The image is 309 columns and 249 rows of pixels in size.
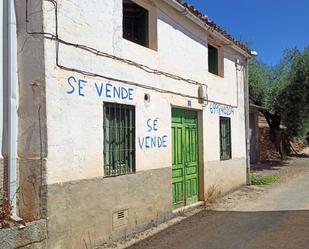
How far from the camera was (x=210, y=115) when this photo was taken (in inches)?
503

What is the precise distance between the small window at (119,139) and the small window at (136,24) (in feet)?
5.81

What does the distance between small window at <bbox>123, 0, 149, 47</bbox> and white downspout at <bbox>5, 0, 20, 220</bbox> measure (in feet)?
11.8

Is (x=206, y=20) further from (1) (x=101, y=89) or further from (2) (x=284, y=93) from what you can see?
(2) (x=284, y=93)

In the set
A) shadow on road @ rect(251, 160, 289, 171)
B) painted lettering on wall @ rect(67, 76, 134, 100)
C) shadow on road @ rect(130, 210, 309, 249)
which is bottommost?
shadow on road @ rect(130, 210, 309, 249)

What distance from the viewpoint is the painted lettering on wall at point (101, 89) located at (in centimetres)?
711

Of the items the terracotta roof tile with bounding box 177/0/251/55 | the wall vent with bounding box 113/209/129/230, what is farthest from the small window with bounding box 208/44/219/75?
the wall vent with bounding box 113/209/129/230

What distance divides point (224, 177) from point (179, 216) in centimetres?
356

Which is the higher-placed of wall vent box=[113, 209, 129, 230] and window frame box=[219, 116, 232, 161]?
window frame box=[219, 116, 232, 161]

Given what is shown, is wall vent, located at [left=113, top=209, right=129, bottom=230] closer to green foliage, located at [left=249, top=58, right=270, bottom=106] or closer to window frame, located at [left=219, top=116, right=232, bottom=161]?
window frame, located at [left=219, top=116, right=232, bottom=161]

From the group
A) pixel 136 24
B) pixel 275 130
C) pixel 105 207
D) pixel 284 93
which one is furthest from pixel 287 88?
pixel 105 207

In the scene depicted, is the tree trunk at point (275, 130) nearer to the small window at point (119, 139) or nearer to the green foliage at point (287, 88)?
the green foliage at point (287, 88)

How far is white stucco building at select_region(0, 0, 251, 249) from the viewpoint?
6.52 meters

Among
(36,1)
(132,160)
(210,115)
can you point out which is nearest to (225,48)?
(210,115)

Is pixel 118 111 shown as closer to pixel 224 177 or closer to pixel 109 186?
pixel 109 186
